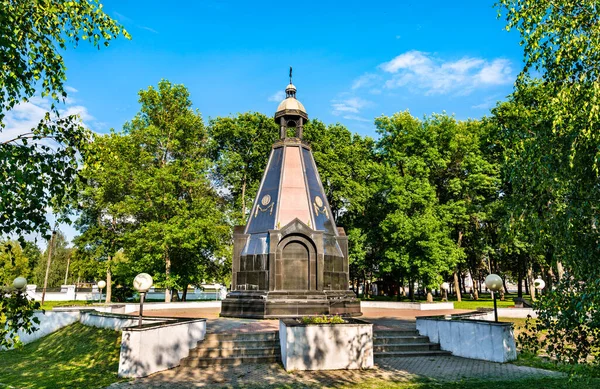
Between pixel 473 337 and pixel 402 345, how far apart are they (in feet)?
6.89

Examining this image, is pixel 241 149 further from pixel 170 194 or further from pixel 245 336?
pixel 245 336

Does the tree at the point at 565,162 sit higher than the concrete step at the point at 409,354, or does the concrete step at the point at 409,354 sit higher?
the tree at the point at 565,162

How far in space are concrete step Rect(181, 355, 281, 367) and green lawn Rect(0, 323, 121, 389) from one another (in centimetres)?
188

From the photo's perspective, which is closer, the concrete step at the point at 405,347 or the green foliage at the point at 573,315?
the green foliage at the point at 573,315

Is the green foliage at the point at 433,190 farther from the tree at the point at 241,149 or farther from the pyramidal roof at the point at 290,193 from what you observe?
the pyramidal roof at the point at 290,193

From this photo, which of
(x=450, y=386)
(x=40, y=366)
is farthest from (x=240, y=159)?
(x=450, y=386)

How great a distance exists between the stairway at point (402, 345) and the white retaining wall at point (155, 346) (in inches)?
218

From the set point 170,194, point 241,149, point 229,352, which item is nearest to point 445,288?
point 229,352

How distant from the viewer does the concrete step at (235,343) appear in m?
11.5

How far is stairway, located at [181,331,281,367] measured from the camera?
10.9 metres

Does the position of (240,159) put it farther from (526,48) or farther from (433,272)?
(526,48)

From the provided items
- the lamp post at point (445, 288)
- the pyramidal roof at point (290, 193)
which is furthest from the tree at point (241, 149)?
the lamp post at point (445, 288)

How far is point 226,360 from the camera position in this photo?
10.9m

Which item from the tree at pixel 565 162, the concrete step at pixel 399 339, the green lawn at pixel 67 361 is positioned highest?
the tree at pixel 565 162
